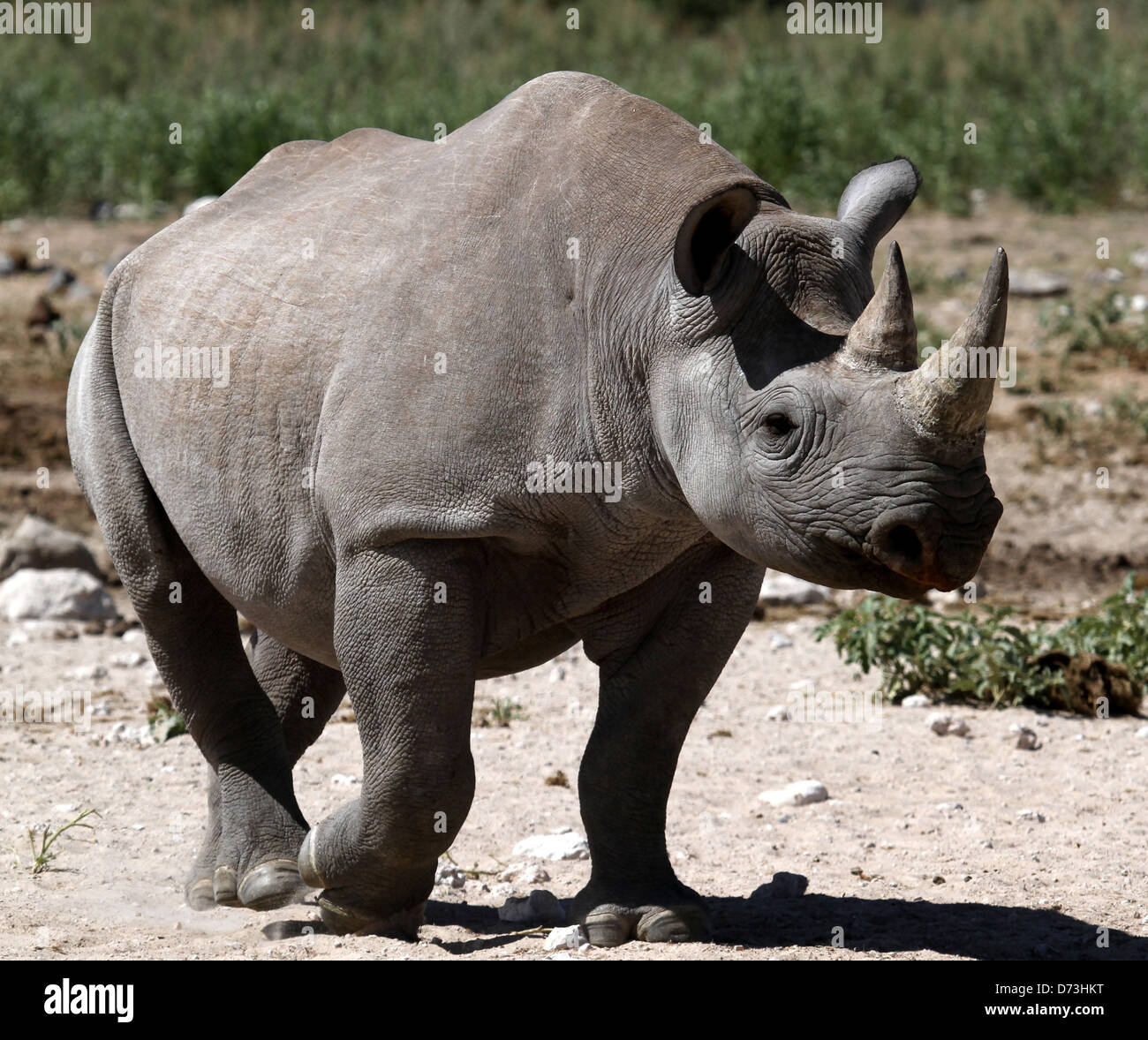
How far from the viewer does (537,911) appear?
5.19 metres

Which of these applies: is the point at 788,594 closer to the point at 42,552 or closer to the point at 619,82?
the point at 42,552

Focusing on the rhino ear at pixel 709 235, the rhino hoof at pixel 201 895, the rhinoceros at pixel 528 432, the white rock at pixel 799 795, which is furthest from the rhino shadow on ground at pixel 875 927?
the rhino ear at pixel 709 235

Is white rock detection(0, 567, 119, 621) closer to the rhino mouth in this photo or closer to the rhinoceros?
the rhinoceros

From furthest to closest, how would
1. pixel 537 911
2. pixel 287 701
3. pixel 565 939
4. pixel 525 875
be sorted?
1. pixel 287 701
2. pixel 525 875
3. pixel 537 911
4. pixel 565 939

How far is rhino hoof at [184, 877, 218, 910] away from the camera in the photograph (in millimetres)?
5379

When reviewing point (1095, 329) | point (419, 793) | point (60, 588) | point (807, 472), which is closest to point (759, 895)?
point (419, 793)

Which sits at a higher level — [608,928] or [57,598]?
[57,598]

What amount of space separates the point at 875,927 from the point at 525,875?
3.70 feet

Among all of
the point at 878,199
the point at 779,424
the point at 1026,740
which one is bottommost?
the point at 1026,740

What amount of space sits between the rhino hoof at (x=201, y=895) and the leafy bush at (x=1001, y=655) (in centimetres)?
309

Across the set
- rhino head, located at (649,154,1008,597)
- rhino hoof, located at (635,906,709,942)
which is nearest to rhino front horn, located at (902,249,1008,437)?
rhino head, located at (649,154,1008,597)

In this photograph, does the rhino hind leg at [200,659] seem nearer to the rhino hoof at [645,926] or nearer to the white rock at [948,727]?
the rhino hoof at [645,926]

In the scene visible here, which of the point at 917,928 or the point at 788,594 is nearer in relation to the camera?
the point at 917,928

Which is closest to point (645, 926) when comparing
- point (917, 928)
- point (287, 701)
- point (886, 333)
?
point (917, 928)
